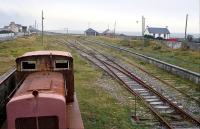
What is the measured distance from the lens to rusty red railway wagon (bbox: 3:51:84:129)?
8469 millimetres

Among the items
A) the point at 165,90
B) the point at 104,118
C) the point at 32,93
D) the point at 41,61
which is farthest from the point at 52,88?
the point at 165,90

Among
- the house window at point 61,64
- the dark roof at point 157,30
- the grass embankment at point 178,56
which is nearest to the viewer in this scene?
the house window at point 61,64

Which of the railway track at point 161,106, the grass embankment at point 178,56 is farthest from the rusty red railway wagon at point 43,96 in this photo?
the grass embankment at point 178,56

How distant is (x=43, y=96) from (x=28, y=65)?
3033 millimetres

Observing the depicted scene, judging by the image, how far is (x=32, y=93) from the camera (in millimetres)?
8555

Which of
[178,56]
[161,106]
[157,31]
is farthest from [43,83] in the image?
[157,31]

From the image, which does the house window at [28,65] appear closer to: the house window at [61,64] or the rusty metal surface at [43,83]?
the rusty metal surface at [43,83]

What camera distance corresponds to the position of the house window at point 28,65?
11117 mm

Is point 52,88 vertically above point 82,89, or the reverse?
point 52,88

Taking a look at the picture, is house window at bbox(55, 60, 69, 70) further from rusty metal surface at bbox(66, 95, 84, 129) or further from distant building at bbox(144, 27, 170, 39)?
distant building at bbox(144, 27, 170, 39)

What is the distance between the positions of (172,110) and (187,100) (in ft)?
7.65

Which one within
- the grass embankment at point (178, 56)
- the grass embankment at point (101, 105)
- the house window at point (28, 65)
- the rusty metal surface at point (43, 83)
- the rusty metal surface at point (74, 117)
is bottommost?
the grass embankment at point (101, 105)

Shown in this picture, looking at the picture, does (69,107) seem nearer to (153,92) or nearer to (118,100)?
(118,100)

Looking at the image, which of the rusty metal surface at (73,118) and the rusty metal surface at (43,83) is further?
the rusty metal surface at (73,118)
